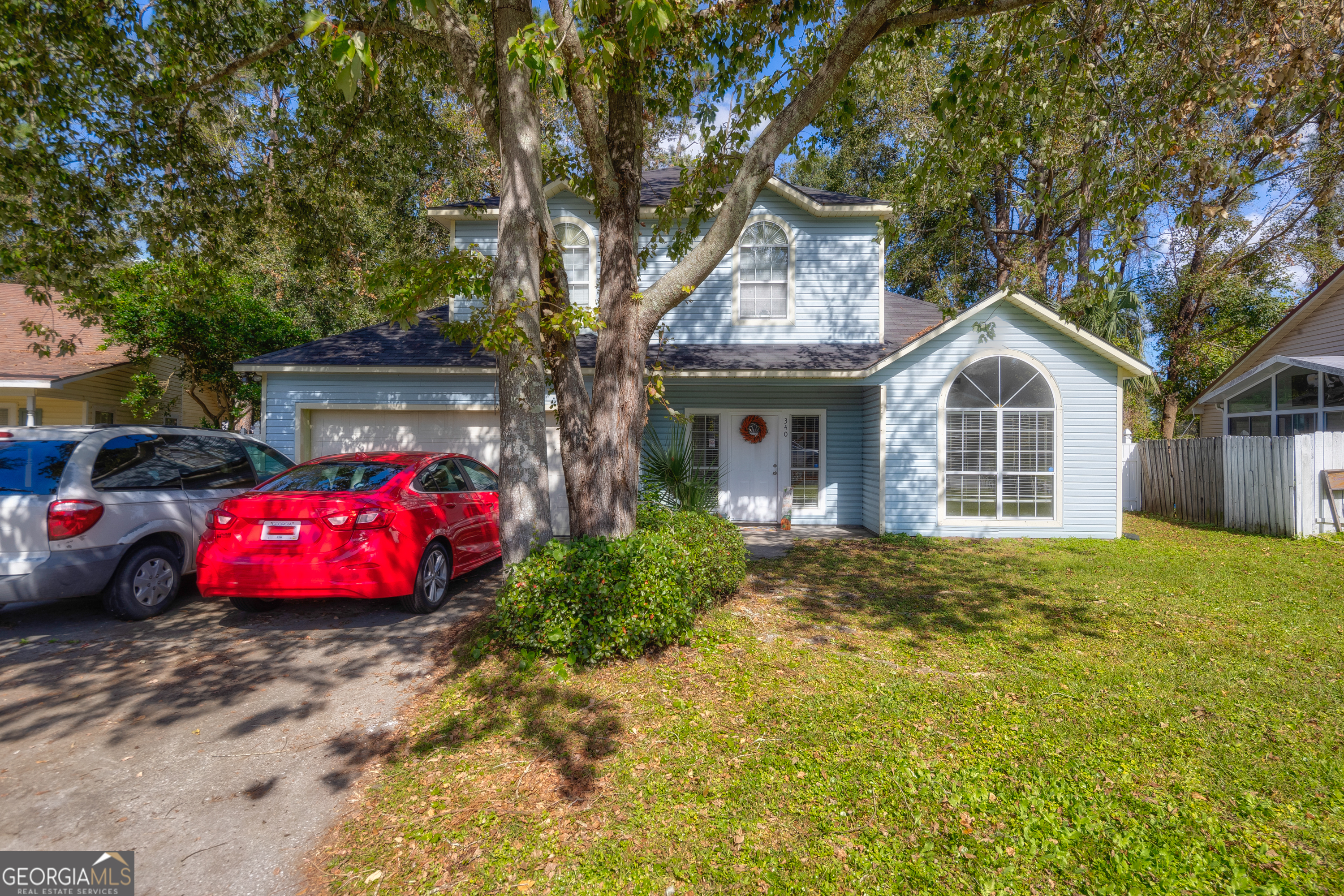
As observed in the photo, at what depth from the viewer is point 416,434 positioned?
10.8 meters

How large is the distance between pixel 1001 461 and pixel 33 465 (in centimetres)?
1233

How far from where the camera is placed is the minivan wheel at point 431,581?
576 centimetres

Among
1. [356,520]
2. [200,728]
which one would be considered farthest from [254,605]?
[200,728]

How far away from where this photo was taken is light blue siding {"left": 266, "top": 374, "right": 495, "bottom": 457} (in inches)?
418

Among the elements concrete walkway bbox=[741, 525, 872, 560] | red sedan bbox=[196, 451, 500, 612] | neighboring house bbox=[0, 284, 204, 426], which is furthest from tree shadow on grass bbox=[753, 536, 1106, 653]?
neighboring house bbox=[0, 284, 204, 426]

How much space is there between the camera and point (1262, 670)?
453 cm

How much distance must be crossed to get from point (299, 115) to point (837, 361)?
898cm

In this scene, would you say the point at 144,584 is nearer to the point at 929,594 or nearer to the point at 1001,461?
the point at 929,594

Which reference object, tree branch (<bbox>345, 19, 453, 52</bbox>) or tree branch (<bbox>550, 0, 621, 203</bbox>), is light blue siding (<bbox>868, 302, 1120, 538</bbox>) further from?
tree branch (<bbox>345, 19, 453, 52</bbox>)

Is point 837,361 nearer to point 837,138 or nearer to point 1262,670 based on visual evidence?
point 1262,670

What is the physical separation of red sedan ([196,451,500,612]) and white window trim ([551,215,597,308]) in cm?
674

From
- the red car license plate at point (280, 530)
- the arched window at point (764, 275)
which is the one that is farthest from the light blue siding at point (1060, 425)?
the red car license plate at point (280, 530)

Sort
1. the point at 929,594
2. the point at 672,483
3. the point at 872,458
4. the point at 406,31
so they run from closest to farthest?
the point at 406,31, the point at 929,594, the point at 672,483, the point at 872,458

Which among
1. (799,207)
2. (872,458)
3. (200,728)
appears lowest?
(200,728)
